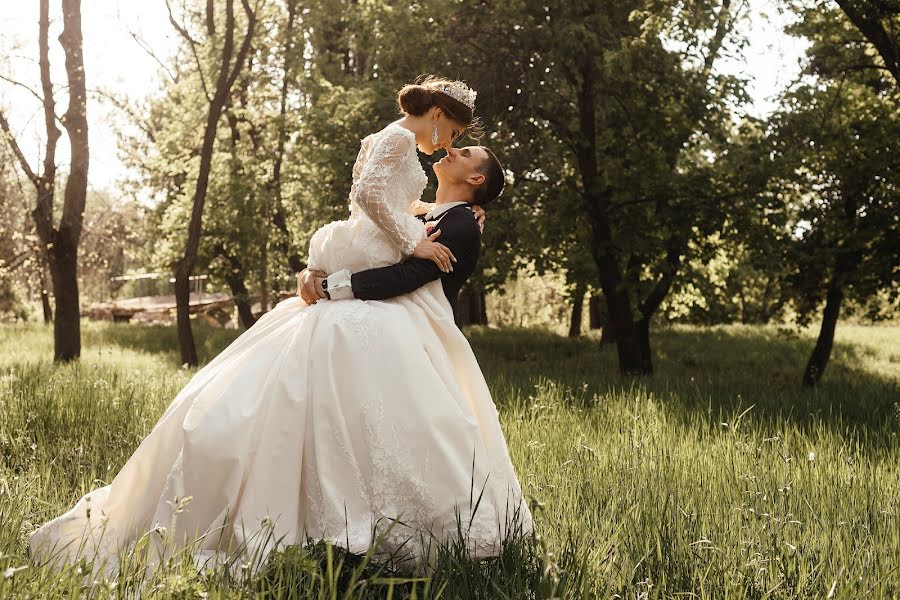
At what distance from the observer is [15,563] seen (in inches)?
99.2

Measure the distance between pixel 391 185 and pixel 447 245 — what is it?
0.35 m

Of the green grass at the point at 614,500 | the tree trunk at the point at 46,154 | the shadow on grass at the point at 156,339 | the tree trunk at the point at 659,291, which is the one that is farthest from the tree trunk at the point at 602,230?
the tree trunk at the point at 46,154

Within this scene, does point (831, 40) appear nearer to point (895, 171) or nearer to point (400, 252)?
point (895, 171)

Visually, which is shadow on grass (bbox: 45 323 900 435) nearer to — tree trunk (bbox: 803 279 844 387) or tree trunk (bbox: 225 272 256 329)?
tree trunk (bbox: 803 279 844 387)

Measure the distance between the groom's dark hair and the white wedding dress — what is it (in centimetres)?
39

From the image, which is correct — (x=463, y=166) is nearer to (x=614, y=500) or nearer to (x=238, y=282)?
(x=614, y=500)

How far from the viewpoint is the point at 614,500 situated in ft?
11.4

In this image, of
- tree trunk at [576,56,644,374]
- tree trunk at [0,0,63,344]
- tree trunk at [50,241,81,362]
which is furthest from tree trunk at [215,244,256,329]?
tree trunk at [576,56,644,374]

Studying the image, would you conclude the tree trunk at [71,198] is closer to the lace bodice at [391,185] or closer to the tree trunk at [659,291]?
the lace bodice at [391,185]

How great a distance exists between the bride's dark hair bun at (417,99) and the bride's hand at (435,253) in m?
0.60

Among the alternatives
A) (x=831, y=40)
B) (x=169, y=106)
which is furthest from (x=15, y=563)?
(x=169, y=106)

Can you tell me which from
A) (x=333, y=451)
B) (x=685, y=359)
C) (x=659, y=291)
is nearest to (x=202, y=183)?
(x=659, y=291)

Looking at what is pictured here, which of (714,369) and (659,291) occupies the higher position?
(659,291)

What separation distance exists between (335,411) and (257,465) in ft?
1.13
